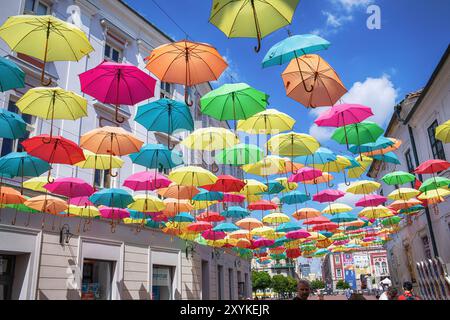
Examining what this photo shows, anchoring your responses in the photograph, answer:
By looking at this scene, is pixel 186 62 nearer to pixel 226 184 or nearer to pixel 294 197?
pixel 226 184

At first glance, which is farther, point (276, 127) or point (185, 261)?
point (185, 261)

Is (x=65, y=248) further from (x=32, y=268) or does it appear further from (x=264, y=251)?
→ (x=264, y=251)

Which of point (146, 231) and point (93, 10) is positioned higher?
point (93, 10)

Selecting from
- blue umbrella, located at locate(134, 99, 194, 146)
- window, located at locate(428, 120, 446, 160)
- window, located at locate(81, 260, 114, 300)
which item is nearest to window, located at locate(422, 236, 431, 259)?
window, located at locate(428, 120, 446, 160)

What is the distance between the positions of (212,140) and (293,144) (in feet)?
7.52

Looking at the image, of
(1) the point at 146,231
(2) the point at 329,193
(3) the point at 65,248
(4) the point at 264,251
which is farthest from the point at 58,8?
(4) the point at 264,251

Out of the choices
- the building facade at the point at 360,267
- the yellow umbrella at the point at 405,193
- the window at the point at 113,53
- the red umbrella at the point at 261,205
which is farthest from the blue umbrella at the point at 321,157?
the building facade at the point at 360,267

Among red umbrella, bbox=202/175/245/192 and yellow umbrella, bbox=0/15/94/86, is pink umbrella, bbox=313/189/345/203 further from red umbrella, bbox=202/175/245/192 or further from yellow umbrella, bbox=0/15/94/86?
yellow umbrella, bbox=0/15/94/86

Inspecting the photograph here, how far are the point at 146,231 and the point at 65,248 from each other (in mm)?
4723

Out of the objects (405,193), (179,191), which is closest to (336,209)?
(405,193)

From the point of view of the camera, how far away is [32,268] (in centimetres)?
1128

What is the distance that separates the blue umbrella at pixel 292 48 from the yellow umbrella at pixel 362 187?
9095 mm

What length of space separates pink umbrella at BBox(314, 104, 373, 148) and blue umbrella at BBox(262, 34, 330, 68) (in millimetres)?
2353

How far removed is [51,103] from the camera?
7723mm
